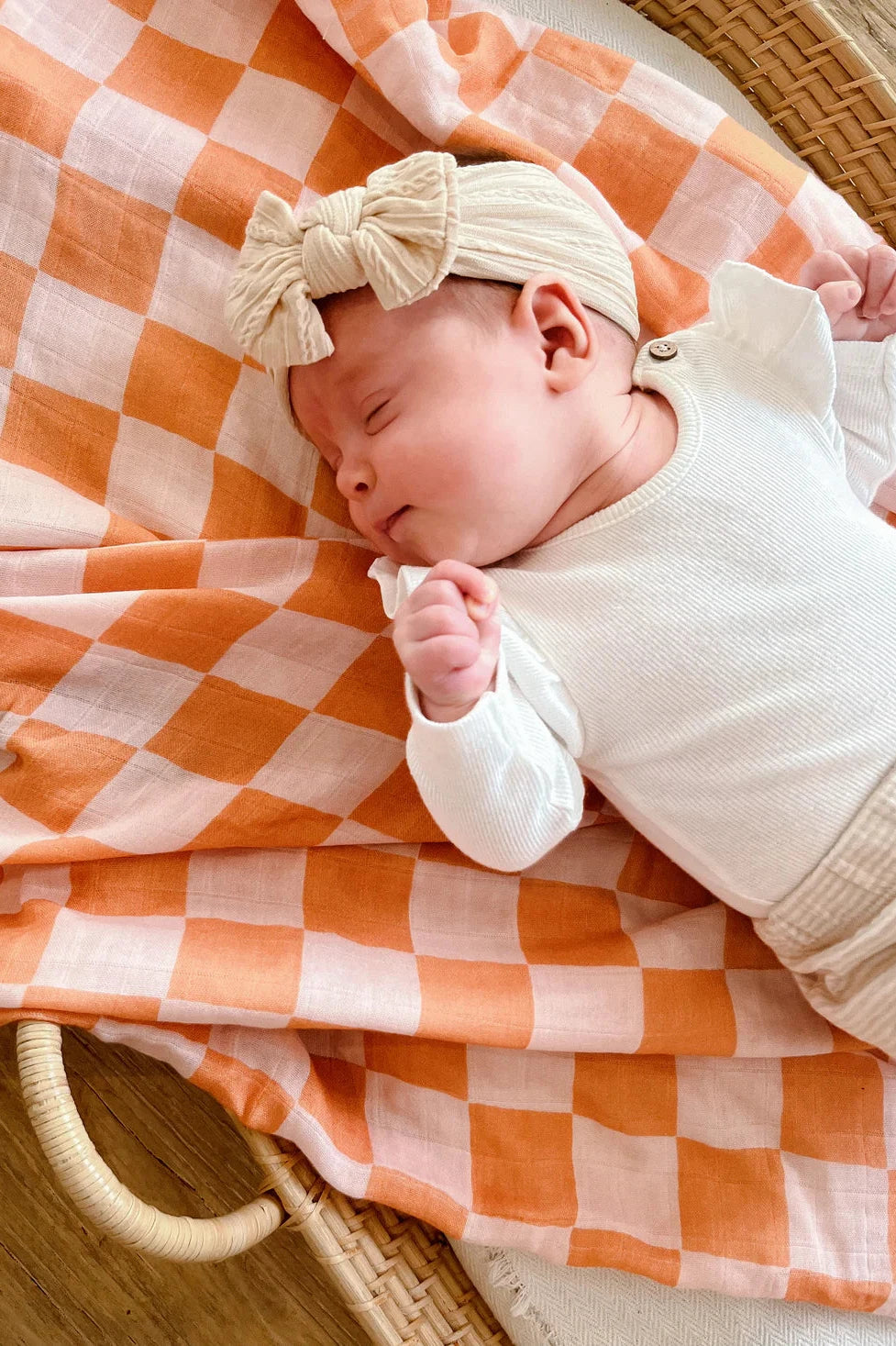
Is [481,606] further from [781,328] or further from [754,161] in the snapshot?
[754,161]

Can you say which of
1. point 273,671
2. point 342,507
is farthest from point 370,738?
point 342,507

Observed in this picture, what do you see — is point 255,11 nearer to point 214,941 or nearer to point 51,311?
point 51,311

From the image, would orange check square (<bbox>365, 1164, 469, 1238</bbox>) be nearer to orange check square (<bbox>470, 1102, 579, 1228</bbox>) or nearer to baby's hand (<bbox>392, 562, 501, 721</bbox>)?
orange check square (<bbox>470, 1102, 579, 1228</bbox>)

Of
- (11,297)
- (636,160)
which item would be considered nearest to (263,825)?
(11,297)

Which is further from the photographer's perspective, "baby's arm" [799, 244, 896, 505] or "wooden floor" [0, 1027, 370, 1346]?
"wooden floor" [0, 1027, 370, 1346]

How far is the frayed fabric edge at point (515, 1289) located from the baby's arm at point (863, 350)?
870 mm

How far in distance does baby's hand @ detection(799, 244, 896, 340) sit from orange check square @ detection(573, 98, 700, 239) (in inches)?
8.7

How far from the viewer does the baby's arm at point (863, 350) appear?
1118mm

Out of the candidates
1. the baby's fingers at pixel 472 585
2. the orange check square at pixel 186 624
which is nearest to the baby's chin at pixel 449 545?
the baby's fingers at pixel 472 585

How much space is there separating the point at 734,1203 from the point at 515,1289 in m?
0.24

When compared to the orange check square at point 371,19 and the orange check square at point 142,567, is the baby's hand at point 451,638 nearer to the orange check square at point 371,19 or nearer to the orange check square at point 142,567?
the orange check square at point 142,567

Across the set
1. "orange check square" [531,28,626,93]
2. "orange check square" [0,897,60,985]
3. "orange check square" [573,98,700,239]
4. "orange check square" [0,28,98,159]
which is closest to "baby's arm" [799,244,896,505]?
"orange check square" [573,98,700,239]

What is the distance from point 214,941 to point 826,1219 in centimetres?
67

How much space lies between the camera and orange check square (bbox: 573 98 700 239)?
4.22 ft
